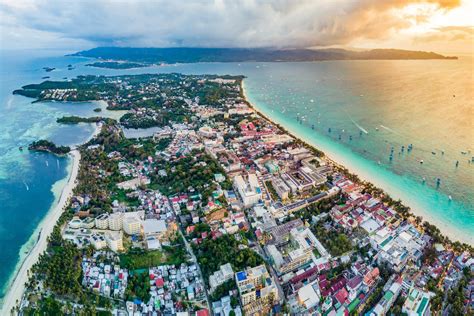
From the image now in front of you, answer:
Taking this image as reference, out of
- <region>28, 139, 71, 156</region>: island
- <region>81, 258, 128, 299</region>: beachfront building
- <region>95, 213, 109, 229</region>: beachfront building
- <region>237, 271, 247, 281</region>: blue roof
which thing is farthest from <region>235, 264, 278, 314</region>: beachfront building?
<region>28, 139, 71, 156</region>: island

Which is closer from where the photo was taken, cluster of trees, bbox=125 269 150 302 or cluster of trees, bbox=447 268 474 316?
cluster of trees, bbox=447 268 474 316

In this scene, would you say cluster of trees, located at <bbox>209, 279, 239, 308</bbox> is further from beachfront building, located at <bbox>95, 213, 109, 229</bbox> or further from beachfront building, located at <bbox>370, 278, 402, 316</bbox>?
beachfront building, located at <bbox>95, 213, 109, 229</bbox>

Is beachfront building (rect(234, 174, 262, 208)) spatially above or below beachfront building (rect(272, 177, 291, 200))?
above

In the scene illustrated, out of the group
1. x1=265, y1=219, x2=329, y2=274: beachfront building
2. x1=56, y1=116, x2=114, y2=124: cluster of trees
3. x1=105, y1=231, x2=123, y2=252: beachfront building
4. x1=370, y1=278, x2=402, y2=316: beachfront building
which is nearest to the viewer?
x1=370, y1=278, x2=402, y2=316: beachfront building

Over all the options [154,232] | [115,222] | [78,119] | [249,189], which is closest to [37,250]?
[115,222]

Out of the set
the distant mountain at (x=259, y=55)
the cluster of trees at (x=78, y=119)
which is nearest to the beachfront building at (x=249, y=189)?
the cluster of trees at (x=78, y=119)

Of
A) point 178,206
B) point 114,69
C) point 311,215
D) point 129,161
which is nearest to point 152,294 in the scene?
point 178,206
